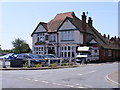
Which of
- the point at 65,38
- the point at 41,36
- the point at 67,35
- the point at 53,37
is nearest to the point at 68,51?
the point at 65,38

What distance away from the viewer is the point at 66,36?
43.8 metres

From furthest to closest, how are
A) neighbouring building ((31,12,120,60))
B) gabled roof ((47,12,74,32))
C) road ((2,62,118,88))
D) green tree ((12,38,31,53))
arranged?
green tree ((12,38,31,53)) → gabled roof ((47,12,74,32)) → neighbouring building ((31,12,120,60)) → road ((2,62,118,88))

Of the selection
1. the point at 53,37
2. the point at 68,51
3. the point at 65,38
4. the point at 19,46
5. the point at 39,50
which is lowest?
the point at 68,51

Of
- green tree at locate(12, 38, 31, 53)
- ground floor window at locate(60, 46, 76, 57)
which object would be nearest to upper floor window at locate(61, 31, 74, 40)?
ground floor window at locate(60, 46, 76, 57)

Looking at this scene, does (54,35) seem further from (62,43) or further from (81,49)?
(81,49)

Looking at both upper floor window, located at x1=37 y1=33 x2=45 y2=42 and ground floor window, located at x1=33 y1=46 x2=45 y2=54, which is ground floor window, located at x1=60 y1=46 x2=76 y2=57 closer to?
ground floor window, located at x1=33 y1=46 x2=45 y2=54

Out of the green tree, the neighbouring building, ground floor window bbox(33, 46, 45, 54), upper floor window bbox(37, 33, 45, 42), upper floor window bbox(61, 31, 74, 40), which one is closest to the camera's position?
the neighbouring building

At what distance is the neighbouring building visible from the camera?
42281mm

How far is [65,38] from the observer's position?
44.0 m

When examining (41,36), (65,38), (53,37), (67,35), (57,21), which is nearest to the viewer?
(67,35)

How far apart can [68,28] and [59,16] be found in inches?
318

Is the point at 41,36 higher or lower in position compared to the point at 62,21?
lower

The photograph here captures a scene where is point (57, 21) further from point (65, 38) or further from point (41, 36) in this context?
point (65, 38)

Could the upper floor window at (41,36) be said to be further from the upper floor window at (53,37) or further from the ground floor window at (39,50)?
the upper floor window at (53,37)
